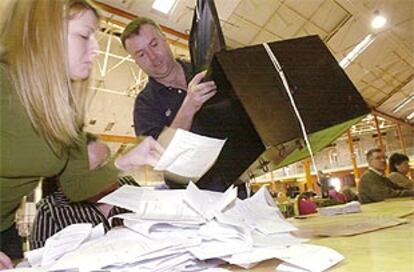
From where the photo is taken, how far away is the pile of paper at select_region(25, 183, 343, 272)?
41cm

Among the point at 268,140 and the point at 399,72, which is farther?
the point at 399,72

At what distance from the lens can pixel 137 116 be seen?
1.14 m

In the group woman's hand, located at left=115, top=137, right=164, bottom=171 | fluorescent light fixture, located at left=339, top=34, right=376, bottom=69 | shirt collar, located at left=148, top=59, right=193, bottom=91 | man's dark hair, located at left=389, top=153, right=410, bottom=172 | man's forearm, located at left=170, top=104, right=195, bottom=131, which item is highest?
fluorescent light fixture, located at left=339, top=34, right=376, bottom=69

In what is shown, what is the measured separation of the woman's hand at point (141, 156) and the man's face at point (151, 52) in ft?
1.43

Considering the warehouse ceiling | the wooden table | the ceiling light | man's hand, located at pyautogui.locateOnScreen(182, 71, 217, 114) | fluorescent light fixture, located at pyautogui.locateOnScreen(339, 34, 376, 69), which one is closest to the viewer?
the wooden table

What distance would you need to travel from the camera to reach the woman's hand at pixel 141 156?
2.35 ft

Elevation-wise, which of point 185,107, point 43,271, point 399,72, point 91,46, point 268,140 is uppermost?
point 399,72

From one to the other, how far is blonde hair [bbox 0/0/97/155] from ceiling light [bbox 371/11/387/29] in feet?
15.3

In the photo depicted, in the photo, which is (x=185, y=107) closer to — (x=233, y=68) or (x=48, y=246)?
(x=233, y=68)

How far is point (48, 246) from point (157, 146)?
0.29 m

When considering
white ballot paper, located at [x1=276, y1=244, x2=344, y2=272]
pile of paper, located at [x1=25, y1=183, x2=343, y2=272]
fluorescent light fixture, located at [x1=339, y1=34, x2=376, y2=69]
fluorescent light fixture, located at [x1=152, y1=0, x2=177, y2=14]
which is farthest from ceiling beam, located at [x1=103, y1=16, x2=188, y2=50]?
white ballot paper, located at [x1=276, y1=244, x2=344, y2=272]

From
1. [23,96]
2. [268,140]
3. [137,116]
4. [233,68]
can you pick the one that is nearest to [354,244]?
[268,140]

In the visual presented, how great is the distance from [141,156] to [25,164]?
0.22 m

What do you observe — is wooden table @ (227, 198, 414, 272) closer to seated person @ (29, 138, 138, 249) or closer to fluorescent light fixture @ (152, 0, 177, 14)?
seated person @ (29, 138, 138, 249)
